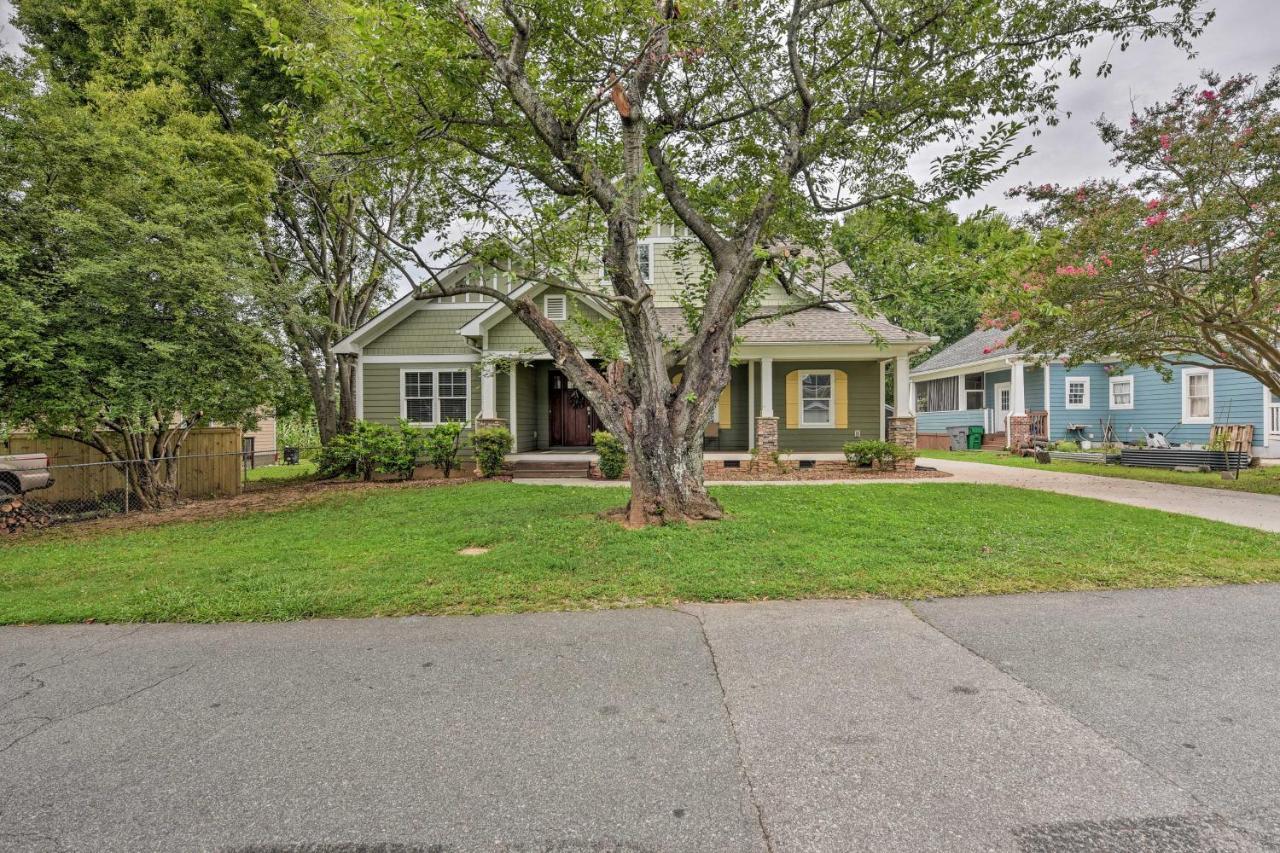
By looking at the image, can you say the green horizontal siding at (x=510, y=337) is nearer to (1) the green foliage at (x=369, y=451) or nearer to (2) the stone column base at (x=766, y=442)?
(1) the green foliage at (x=369, y=451)

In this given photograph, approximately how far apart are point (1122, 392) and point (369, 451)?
904 inches

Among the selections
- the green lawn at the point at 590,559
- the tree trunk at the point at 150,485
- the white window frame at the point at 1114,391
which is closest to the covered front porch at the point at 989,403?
the white window frame at the point at 1114,391

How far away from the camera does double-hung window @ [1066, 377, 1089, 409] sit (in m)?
18.9

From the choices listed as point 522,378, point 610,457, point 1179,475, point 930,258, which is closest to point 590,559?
point 930,258

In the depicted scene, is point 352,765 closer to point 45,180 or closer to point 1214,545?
point 1214,545

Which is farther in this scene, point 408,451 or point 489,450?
point 408,451

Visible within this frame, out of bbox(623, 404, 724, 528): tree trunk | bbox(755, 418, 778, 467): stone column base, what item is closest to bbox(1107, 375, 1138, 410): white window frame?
bbox(755, 418, 778, 467): stone column base

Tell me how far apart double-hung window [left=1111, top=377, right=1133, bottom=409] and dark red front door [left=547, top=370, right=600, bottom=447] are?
1729 centimetres

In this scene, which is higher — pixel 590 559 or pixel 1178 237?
pixel 1178 237

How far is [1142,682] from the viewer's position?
3008 mm

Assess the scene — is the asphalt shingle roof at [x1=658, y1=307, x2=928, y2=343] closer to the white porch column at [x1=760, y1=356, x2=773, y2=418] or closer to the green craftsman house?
the green craftsman house

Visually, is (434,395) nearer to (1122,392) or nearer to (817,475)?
(817,475)

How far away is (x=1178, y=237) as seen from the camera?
8.90 m

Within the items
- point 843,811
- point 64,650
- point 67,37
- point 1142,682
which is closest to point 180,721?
point 64,650
